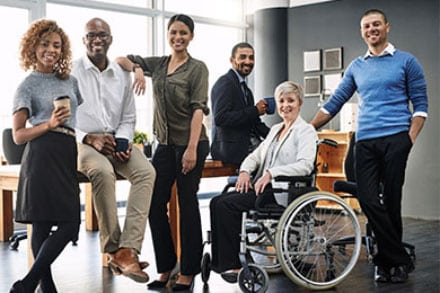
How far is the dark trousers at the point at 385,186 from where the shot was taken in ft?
12.2

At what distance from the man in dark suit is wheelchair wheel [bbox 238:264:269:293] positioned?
33.3 inches

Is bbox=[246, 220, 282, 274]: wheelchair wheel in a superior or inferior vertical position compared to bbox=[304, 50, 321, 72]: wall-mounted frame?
inferior

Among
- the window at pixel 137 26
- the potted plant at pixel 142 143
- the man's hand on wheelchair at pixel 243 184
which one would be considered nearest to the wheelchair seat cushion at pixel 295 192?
the man's hand on wheelchair at pixel 243 184

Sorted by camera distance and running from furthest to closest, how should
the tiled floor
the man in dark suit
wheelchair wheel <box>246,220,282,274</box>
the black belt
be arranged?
the man in dark suit
the tiled floor
wheelchair wheel <box>246,220,282,274</box>
the black belt

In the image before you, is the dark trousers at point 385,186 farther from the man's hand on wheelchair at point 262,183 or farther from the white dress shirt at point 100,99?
the white dress shirt at point 100,99

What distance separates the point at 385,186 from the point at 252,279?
98 cm

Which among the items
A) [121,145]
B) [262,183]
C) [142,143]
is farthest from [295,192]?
[142,143]

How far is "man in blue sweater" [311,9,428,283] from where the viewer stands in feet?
12.1

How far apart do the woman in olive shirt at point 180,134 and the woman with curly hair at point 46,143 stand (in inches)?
18.5

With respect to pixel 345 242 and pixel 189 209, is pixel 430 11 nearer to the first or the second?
pixel 345 242

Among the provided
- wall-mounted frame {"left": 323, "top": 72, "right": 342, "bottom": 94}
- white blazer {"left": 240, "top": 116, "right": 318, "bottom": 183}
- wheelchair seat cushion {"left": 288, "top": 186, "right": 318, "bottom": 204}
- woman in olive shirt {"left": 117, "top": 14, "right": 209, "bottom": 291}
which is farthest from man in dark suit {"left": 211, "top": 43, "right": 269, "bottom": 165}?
wall-mounted frame {"left": 323, "top": 72, "right": 342, "bottom": 94}

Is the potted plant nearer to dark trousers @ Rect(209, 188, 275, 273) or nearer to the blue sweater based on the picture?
dark trousers @ Rect(209, 188, 275, 273)

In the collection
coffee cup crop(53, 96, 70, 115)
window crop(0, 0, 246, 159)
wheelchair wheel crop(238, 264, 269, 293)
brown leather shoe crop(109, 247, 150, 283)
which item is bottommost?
wheelchair wheel crop(238, 264, 269, 293)

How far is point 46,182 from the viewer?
9.93 ft
